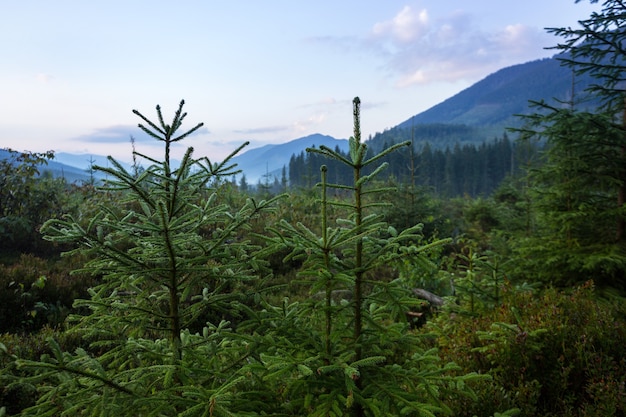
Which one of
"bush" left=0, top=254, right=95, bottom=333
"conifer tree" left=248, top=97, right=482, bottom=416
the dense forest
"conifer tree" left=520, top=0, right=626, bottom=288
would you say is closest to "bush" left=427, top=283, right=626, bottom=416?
the dense forest

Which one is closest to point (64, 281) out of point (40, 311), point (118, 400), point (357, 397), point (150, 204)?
point (40, 311)

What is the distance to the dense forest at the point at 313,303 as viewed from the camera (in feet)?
6.77

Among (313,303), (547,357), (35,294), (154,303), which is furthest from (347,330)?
(35,294)

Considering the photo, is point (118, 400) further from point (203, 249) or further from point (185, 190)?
point (185, 190)

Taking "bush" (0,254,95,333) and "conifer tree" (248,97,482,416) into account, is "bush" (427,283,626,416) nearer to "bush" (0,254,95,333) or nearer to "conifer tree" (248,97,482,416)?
"conifer tree" (248,97,482,416)

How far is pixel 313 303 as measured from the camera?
7.91ft

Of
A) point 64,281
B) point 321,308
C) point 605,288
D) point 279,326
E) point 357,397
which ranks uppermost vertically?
point 321,308

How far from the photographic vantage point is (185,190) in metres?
2.61

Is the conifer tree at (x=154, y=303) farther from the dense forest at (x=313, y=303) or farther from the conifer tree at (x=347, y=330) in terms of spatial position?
the conifer tree at (x=347, y=330)

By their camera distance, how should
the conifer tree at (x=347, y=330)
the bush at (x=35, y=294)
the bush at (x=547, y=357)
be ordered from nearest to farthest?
the conifer tree at (x=347, y=330)
the bush at (x=547, y=357)
the bush at (x=35, y=294)

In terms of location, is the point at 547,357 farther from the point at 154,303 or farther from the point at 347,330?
the point at 154,303

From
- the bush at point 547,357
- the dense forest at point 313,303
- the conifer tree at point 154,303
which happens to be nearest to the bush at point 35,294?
the dense forest at point 313,303

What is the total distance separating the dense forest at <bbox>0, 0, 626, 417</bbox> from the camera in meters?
2.06

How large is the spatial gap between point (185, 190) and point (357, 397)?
70.4 inches
